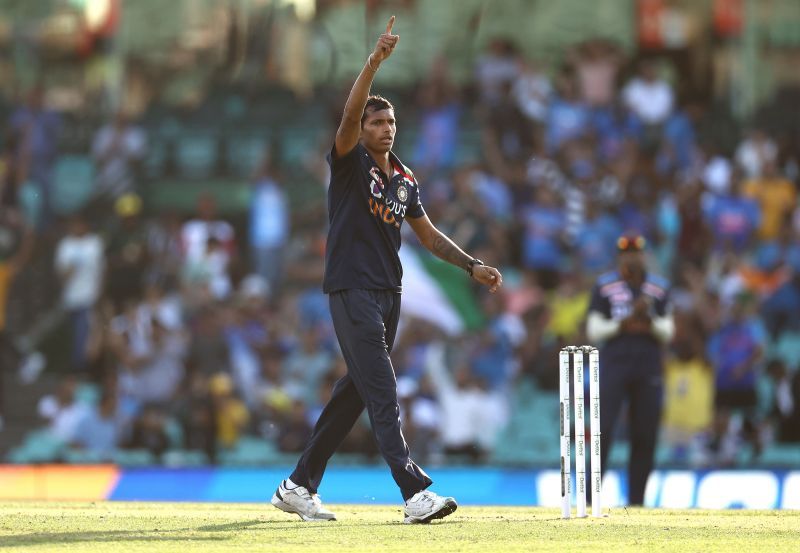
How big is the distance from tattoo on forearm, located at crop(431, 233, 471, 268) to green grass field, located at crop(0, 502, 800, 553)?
54.6 inches

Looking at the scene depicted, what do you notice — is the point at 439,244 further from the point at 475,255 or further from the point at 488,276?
the point at 475,255

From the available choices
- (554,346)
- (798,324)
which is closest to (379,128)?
(554,346)

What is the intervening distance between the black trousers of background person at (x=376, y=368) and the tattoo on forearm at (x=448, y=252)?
1.37 feet

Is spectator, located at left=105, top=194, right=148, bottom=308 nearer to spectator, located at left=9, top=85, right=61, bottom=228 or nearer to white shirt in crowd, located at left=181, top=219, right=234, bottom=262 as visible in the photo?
white shirt in crowd, located at left=181, top=219, right=234, bottom=262

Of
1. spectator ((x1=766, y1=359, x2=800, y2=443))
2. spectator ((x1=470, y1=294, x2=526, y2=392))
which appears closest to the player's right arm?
spectator ((x1=470, y1=294, x2=526, y2=392))

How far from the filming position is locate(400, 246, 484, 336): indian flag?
18.5m

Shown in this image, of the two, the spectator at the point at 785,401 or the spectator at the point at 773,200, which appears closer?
the spectator at the point at 785,401

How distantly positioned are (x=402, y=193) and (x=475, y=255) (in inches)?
411

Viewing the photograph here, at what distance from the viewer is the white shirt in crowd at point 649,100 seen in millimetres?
20109

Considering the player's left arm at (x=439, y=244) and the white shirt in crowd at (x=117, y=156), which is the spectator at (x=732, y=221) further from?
the player's left arm at (x=439, y=244)

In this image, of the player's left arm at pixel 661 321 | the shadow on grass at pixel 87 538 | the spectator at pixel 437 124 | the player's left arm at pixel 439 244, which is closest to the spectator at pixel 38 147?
the spectator at pixel 437 124

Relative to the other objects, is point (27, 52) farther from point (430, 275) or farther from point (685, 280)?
point (685, 280)

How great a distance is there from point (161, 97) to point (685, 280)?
312 inches

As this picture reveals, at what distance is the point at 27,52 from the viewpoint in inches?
861
